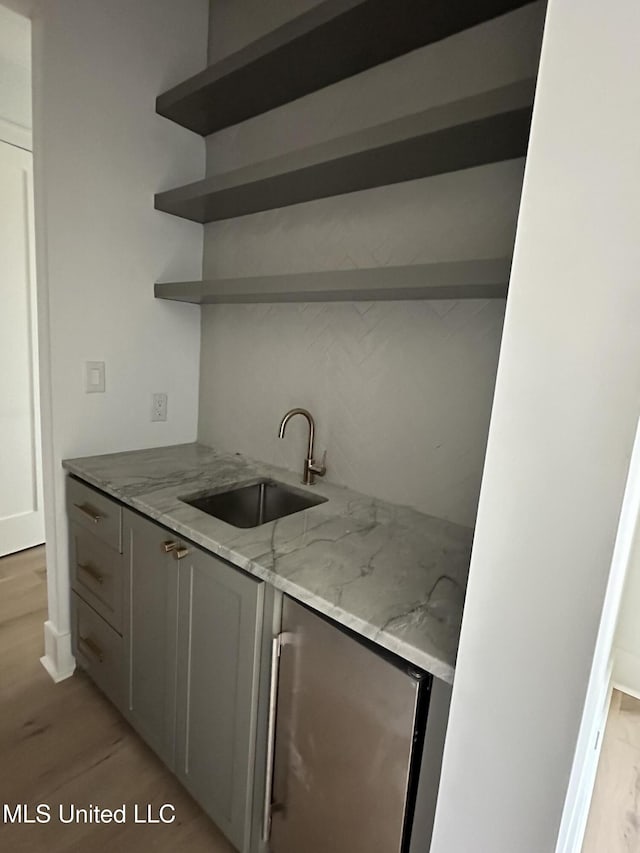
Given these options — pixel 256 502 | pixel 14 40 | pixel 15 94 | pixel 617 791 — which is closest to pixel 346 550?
pixel 256 502

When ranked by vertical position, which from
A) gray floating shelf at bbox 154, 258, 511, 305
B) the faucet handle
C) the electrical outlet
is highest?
gray floating shelf at bbox 154, 258, 511, 305

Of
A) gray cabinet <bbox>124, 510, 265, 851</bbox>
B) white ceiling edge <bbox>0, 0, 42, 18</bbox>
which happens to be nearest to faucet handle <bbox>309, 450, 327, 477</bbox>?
gray cabinet <bbox>124, 510, 265, 851</bbox>

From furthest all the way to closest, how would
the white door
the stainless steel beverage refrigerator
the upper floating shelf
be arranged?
1. the white door
2. the upper floating shelf
3. the stainless steel beverage refrigerator

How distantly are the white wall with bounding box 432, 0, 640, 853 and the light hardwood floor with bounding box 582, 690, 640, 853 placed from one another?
108 centimetres

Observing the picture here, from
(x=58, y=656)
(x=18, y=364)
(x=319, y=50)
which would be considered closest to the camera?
(x=319, y=50)

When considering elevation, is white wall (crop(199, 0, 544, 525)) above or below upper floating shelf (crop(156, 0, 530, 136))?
below

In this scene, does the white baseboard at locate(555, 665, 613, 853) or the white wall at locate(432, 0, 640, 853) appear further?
the white baseboard at locate(555, 665, 613, 853)

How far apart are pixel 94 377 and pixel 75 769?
53.7 inches

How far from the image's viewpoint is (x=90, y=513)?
166 centimetres

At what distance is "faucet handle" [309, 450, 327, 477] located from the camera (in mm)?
1717

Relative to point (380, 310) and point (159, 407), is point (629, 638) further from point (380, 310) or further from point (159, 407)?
point (159, 407)

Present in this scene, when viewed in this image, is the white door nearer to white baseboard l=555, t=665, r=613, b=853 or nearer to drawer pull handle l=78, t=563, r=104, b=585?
drawer pull handle l=78, t=563, r=104, b=585

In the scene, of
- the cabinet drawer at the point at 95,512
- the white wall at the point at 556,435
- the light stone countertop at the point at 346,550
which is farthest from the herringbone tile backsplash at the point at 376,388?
the white wall at the point at 556,435

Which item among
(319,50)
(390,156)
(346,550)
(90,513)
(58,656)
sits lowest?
(58,656)
